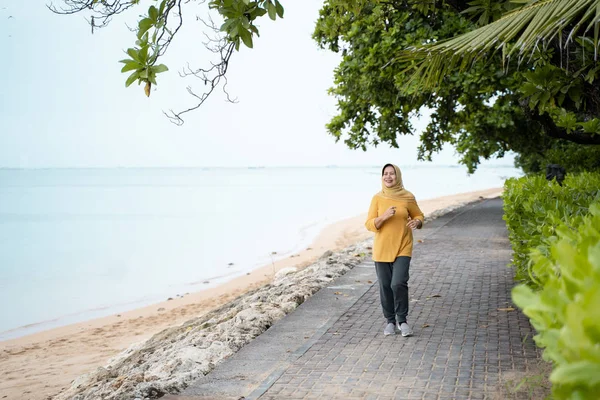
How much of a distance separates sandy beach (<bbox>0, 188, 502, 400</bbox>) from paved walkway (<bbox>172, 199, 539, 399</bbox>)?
4.10m

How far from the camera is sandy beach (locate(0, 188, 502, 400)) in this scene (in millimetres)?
9688

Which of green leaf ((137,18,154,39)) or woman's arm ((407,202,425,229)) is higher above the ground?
green leaf ((137,18,154,39))

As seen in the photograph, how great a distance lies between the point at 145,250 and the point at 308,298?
73.9ft

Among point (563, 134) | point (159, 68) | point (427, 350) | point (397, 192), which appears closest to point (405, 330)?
point (427, 350)

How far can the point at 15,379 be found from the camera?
10016 mm

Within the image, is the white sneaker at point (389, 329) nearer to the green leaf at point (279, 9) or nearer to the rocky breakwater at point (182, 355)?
the rocky breakwater at point (182, 355)

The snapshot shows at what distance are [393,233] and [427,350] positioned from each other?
1.28 meters

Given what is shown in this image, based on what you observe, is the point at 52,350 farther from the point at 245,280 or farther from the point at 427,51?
the point at 427,51

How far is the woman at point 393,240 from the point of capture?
6754mm

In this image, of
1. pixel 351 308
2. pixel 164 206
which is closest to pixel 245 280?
pixel 351 308

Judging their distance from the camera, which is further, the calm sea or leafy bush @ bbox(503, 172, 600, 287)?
the calm sea

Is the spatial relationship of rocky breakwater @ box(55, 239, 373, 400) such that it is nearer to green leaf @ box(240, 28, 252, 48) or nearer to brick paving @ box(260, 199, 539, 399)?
brick paving @ box(260, 199, 539, 399)

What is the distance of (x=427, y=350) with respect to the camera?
617 cm

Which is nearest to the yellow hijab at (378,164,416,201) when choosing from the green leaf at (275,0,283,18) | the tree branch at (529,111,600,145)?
the green leaf at (275,0,283,18)
